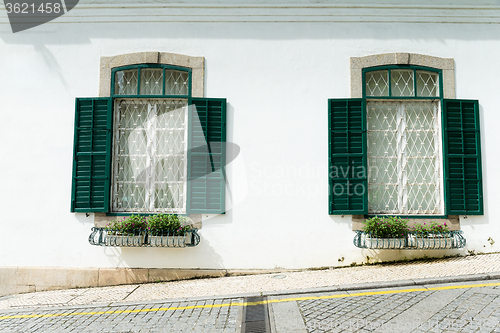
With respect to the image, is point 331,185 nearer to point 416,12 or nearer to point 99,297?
point 416,12

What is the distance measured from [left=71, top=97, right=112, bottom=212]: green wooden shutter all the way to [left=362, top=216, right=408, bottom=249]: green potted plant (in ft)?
14.2

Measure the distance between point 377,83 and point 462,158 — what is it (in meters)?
1.89

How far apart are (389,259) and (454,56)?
144 inches

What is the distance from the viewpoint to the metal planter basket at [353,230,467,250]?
17.9ft

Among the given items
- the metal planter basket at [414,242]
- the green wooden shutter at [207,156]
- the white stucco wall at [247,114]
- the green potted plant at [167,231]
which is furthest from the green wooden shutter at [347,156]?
the green potted plant at [167,231]

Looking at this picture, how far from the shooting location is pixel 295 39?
5.97 meters

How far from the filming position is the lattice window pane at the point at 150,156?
236 inches

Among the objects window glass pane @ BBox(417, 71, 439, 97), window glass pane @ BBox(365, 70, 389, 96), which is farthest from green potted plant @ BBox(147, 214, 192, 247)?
window glass pane @ BBox(417, 71, 439, 97)

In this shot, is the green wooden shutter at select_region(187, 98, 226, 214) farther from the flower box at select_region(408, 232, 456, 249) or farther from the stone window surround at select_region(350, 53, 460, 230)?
the flower box at select_region(408, 232, 456, 249)

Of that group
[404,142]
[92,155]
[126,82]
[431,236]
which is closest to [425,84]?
[404,142]

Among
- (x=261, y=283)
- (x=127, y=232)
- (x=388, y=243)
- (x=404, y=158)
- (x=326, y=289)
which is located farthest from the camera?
(x=404, y=158)

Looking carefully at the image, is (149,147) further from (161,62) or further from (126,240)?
(126,240)

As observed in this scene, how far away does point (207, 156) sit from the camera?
19.1 ft

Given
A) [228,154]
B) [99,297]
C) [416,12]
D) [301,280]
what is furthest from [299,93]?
[99,297]
